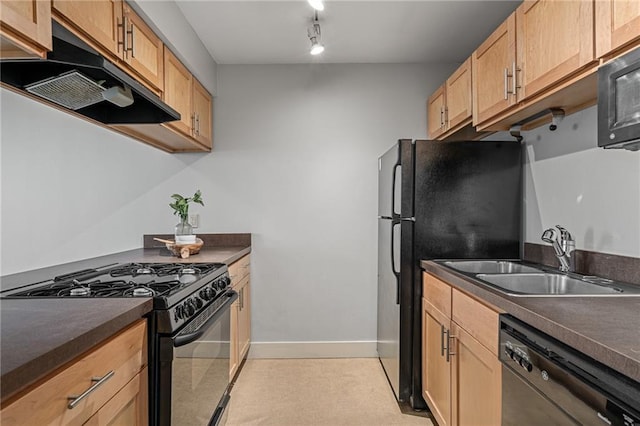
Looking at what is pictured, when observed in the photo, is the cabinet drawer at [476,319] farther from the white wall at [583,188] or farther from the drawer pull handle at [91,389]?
the drawer pull handle at [91,389]

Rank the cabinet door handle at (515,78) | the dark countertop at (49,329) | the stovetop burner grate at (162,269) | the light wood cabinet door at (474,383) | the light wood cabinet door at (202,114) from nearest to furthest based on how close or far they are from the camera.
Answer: the dark countertop at (49,329), the light wood cabinet door at (474,383), the cabinet door handle at (515,78), the stovetop burner grate at (162,269), the light wood cabinet door at (202,114)

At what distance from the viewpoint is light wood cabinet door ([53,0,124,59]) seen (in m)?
1.47

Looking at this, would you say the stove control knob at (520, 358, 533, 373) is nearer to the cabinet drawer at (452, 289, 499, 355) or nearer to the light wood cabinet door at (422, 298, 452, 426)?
the cabinet drawer at (452, 289, 499, 355)

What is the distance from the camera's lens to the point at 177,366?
149 centimetres

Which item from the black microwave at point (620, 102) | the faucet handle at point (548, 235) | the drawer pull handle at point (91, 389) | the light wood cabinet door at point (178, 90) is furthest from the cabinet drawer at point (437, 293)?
the light wood cabinet door at point (178, 90)

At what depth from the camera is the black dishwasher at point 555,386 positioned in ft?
2.77

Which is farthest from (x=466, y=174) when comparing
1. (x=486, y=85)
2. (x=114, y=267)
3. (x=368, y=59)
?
(x=114, y=267)

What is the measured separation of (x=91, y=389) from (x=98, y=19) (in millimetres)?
1447

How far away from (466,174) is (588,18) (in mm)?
1202

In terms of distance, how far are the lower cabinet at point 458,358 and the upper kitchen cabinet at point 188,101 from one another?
1.90 metres

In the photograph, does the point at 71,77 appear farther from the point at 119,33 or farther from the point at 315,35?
the point at 315,35

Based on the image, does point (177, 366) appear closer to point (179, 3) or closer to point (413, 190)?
point (413, 190)

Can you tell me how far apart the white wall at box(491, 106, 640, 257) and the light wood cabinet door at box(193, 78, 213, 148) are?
7.58 ft

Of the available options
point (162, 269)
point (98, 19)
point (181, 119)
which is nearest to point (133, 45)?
point (98, 19)
